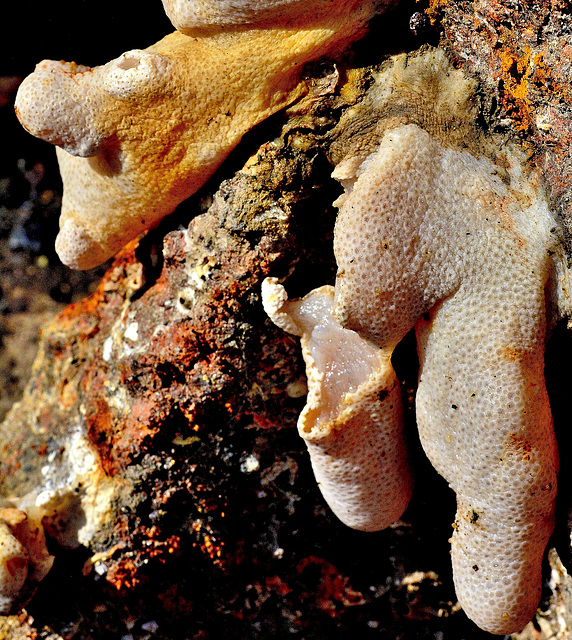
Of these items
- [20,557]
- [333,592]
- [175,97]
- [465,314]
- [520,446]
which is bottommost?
[333,592]

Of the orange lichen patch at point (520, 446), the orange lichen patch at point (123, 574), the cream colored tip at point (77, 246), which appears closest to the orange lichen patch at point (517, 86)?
the orange lichen patch at point (520, 446)

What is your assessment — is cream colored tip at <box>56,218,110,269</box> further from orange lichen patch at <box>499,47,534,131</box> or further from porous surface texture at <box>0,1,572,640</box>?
orange lichen patch at <box>499,47,534,131</box>

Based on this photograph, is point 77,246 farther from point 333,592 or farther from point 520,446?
point 333,592

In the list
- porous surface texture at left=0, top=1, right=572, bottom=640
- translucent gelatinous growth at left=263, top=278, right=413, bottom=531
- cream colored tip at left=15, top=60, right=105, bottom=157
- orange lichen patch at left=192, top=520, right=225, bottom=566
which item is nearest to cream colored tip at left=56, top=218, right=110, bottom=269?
porous surface texture at left=0, top=1, right=572, bottom=640

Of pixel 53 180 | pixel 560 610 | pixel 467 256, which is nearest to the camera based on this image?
pixel 467 256

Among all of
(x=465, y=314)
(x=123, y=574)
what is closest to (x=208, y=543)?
(x=123, y=574)

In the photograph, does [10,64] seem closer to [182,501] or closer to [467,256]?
[182,501]

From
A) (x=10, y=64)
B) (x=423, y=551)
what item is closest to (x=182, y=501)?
(x=423, y=551)
